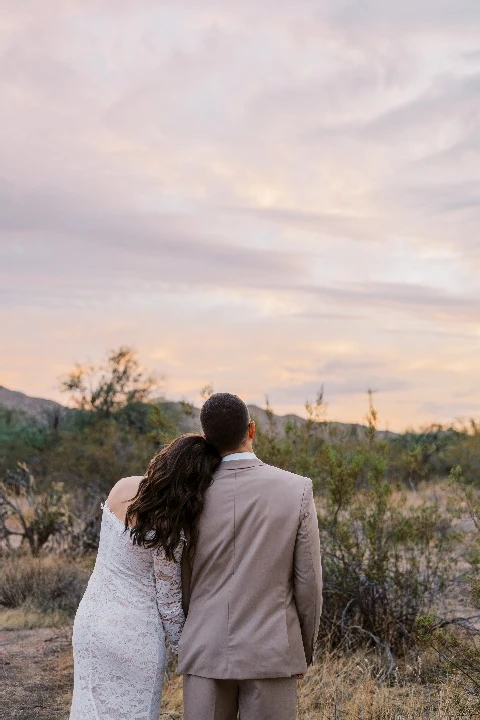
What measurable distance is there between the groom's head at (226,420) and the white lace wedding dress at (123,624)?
527 mm

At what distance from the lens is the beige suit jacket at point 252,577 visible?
359cm

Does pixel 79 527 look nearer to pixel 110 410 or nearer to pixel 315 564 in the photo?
pixel 315 564

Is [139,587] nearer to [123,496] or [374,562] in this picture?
[123,496]

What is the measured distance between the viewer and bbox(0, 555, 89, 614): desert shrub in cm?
1098

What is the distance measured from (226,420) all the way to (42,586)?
27.3 ft

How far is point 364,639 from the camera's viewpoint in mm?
8219

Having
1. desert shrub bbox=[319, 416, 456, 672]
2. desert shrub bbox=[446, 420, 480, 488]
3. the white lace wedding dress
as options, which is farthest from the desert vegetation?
desert shrub bbox=[446, 420, 480, 488]

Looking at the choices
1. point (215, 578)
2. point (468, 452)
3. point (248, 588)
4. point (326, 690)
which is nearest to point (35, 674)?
point (326, 690)

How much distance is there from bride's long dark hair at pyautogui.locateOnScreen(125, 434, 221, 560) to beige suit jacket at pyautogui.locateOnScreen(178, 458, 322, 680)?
0.19 ft

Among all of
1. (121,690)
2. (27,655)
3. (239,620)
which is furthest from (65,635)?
(239,620)

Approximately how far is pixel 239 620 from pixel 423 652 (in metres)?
4.68

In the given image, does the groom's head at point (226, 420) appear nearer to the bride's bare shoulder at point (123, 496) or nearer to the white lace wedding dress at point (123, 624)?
the bride's bare shoulder at point (123, 496)

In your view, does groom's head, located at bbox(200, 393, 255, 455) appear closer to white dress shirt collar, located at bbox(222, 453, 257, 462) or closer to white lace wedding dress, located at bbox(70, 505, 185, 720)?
white dress shirt collar, located at bbox(222, 453, 257, 462)

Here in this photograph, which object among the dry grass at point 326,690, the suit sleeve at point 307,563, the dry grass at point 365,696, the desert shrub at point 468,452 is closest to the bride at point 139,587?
the suit sleeve at point 307,563
